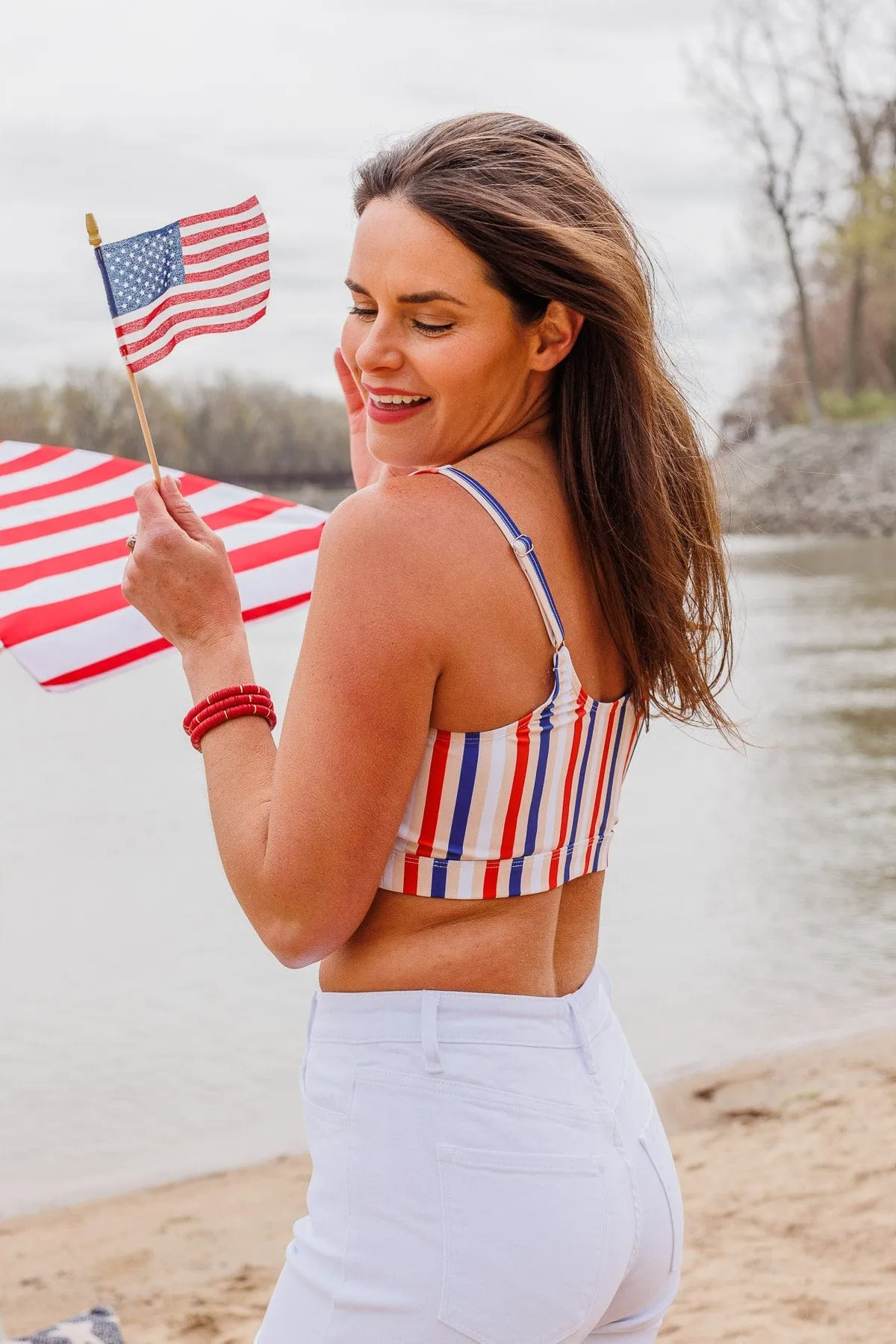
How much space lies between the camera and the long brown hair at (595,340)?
1313 millimetres

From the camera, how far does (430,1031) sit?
48.6 inches

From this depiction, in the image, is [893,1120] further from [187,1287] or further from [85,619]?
[85,619]

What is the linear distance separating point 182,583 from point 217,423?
37.7 metres

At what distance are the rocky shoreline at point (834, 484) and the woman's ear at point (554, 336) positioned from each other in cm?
2822

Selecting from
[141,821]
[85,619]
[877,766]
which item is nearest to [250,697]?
[85,619]

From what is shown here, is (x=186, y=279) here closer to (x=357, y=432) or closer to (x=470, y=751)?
(x=357, y=432)

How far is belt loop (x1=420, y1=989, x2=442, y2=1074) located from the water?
0.75m

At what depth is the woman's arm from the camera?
118cm

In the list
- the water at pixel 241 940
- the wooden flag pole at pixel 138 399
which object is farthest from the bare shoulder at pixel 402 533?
the water at pixel 241 940

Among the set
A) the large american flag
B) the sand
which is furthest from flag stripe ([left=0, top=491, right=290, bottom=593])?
the sand

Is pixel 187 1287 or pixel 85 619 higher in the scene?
pixel 85 619

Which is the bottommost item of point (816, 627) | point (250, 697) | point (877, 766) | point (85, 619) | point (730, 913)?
point (816, 627)

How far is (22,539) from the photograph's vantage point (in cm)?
250

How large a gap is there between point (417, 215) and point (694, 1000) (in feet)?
15.5
